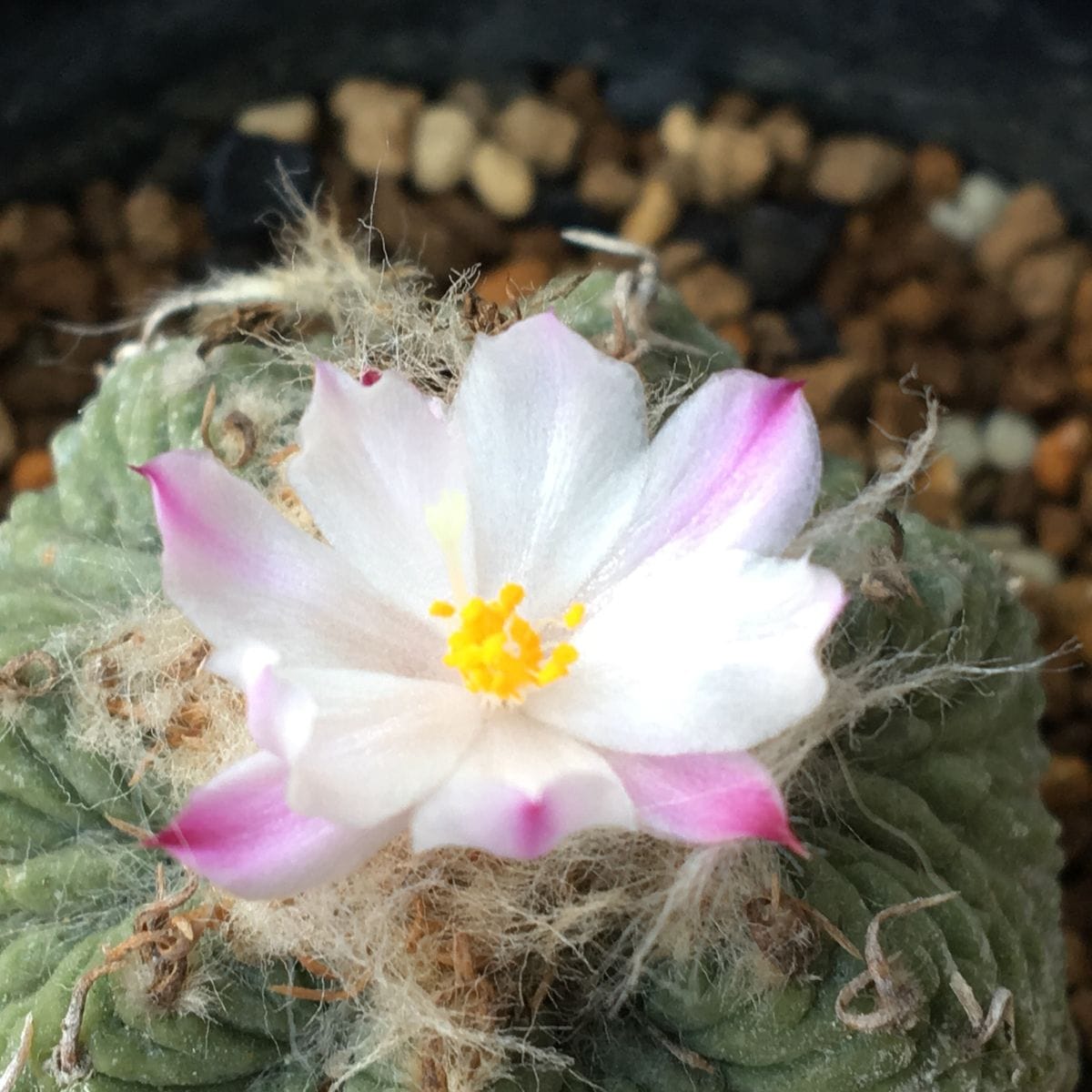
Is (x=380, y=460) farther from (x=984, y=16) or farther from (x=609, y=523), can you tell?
(x=984, y=16)

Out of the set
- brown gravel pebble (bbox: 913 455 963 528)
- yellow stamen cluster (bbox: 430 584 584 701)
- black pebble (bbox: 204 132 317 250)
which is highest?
yellow stamen cluster (bbox: 430 584 584 701)

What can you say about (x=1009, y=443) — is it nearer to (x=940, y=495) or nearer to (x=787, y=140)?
(x=940, y=495)

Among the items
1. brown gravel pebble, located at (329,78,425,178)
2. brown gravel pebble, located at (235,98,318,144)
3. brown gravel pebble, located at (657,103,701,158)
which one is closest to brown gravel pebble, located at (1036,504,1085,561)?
brown gravel pebble, located at (657,103,701,158)

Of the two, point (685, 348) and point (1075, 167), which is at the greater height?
point (685, 348)

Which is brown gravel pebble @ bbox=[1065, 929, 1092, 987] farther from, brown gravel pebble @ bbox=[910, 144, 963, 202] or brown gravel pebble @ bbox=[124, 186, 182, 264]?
brown gravel pebble @ bbox=[124, 186, 182, 264]

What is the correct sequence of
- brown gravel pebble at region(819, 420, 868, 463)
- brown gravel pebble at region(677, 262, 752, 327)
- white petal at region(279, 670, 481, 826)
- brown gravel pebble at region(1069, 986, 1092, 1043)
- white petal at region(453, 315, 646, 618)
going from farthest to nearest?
brown gravel pebble at region(677, 262, 752, 327) → brown gravel pebble at region(819, 420, 868, 463) → brown gravel pebble at region(1069, 986, 1092, 1043) → white petal at region(453, 315, 646, 618) → white petal at region(279, 670, 481, 826)

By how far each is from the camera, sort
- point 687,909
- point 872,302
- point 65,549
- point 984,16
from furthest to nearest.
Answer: point 872,302 → point 984,16 → point 65,549 → point 687,909

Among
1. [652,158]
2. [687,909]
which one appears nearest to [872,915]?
[687,909]

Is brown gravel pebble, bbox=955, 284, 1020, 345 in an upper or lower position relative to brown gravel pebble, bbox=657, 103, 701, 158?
lower
